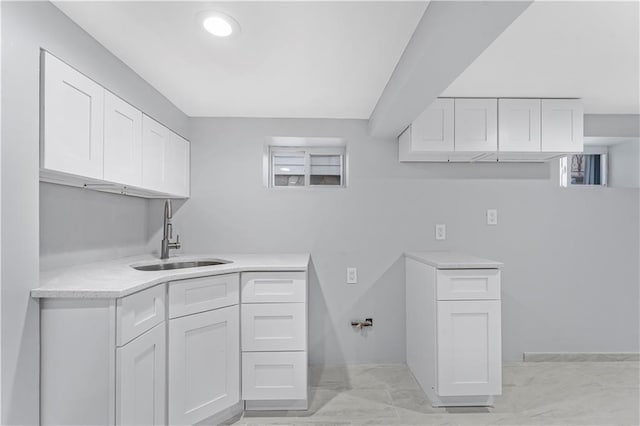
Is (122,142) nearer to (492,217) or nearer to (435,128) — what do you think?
(435,128)

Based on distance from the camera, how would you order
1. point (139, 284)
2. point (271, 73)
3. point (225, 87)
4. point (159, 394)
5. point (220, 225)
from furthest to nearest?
1. point (220, 225)
2. point (225, 87)
3. point (271, 73)
4. point (159, 394)
5. point (139, 284)

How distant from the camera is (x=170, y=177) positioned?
2227 mm

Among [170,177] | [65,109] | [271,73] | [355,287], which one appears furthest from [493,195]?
[65,109]

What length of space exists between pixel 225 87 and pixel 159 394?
1.77 m

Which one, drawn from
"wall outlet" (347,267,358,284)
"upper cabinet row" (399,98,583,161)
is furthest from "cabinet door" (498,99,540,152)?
"wall outlet" (347,267,358,284)

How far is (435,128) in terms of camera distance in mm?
2271

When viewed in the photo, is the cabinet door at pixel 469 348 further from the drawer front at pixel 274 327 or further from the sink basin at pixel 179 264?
the sink basin at pixel 179 264

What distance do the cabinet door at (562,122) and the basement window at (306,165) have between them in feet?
5.03

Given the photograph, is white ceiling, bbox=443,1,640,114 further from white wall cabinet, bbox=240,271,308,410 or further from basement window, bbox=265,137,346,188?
white wall cabinet, bbox=240,271,308,410

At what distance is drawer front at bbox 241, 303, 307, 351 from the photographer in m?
1.88

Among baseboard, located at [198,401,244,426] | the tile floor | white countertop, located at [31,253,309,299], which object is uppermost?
white countertop, located at [31,253,309,299]

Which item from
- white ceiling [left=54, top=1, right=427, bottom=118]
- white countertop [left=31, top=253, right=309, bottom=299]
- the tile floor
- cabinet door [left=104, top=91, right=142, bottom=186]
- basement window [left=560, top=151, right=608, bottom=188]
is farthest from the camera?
basement window [left=560, top=151, right=608, bottom=188]

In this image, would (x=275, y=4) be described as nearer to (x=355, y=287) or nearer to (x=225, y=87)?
(x=225, y=87)

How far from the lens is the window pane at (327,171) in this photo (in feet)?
9.47
